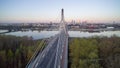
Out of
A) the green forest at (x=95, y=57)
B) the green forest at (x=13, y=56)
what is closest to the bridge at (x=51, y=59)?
the green forest at (x=95, y=57)

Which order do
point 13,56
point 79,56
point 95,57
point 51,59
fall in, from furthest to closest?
point 13,56
point 79,56
point 95,57
point 51,59

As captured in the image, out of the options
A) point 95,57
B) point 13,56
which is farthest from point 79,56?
point 13,56

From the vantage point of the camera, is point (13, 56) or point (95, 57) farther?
point (13, 56)

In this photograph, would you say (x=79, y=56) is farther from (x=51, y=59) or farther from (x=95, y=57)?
(x=51, y=59)

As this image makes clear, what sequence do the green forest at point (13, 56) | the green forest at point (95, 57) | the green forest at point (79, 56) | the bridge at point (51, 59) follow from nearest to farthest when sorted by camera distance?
the bridge at point (51, 59)
the green forest at point (95, 57)
the green forest at point (79, 56)
the green forest at point (13, 56)

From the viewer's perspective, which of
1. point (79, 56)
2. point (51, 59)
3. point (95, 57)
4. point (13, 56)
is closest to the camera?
point (51, 59)

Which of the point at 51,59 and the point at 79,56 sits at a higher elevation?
the point at 51,59

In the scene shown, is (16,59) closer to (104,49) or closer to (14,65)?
(14,65)

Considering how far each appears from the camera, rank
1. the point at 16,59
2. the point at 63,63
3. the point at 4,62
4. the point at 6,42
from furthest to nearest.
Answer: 1. the point at 6,42
2. the point at 16,59
3. the point at 4,62
4. the point at 63,63

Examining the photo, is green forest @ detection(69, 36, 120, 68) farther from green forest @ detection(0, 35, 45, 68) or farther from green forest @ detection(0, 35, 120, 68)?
green forest @ detection(0, 35, 45, 68)

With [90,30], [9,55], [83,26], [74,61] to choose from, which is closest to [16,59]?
[9,55]

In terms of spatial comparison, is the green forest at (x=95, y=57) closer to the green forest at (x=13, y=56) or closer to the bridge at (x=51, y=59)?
the bridge at (x=51, y=59)
